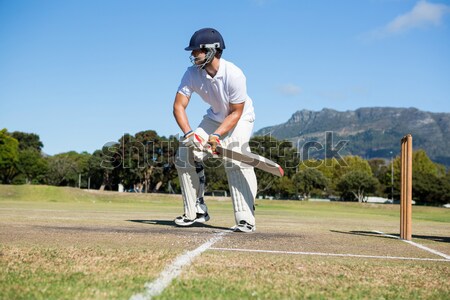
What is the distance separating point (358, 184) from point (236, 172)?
102033 millimetres

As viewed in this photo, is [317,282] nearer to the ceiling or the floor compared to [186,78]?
nearer to the floor

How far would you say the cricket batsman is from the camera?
8867mm

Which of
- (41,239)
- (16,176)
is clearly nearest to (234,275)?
(41,239)

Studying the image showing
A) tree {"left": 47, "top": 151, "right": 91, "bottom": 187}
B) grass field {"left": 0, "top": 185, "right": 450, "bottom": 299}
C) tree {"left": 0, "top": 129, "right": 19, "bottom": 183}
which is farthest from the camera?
tree {"left": 47, "top": 151, "right": 91, "bottom": 187}

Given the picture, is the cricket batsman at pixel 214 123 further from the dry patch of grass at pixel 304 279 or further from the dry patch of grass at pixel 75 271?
the dry patch of grass at pixel 75 271

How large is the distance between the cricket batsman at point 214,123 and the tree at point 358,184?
3988 inches

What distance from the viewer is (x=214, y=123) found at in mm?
9570

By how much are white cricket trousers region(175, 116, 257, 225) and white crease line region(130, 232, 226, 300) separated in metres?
2.86

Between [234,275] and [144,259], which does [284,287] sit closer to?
[234,275]

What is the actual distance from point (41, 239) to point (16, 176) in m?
113

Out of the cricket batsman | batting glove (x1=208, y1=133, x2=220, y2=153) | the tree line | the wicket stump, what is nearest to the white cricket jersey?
the cricket batsman

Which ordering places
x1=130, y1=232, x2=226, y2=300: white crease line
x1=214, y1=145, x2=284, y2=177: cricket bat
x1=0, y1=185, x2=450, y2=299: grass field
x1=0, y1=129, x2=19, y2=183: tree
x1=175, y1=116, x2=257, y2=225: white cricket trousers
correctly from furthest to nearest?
x1=0, y1=129, x2=19, y2=183: tree
x1=175, y1=116, x2=257, y2=225: white cricket trousers
x1=214, y1=145, x2=284, y2=177: cricket bat
x1=0, y1=185, x2=450, y2=299: grass field
x1=130, y1=232, x2=226, y2=300: white crease line

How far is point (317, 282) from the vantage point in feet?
14.3

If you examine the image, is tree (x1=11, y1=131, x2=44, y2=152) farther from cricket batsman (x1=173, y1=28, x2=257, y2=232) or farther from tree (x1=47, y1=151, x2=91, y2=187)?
cricket batsman (x1=173, y1=28, x2=257, y2=232)
